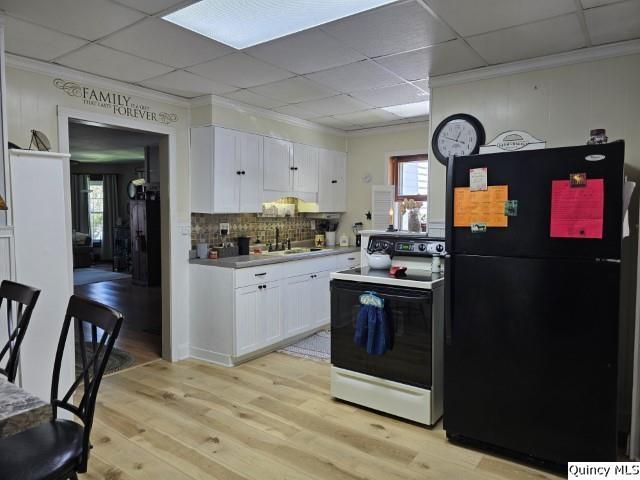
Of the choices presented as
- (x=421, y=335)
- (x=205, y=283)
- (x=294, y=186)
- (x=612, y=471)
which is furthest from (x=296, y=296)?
(x=612, y=471)

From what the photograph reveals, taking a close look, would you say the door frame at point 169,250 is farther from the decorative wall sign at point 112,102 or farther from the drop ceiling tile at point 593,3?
the drop ceiling tile at point 593,3

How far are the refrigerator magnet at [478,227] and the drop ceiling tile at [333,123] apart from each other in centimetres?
294

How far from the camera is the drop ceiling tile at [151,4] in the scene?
7.39ft

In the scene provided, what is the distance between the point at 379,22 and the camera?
8.28ft

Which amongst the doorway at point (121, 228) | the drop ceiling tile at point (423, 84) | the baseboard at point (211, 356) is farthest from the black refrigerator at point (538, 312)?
the doorway at point (121, 228)

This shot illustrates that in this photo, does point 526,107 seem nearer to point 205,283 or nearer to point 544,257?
point 544,257

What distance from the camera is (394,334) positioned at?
2938 mm

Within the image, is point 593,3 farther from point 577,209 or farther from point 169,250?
point 169,250

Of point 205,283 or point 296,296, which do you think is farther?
point 296,296

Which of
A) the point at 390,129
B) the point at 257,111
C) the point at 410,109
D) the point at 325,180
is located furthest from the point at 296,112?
the point at 390,129

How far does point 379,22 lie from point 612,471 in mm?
2647

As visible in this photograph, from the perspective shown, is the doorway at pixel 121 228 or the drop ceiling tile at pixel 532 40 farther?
the doorway at pixel 121 228

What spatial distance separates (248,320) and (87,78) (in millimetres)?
2331

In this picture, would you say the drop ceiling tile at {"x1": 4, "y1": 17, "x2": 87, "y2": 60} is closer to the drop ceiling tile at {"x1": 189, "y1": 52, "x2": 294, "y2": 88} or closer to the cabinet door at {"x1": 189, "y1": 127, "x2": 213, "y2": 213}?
the drop ceiling tile at {"x1": 189, "y1": 52, "x2": 294, "y2": 88}
